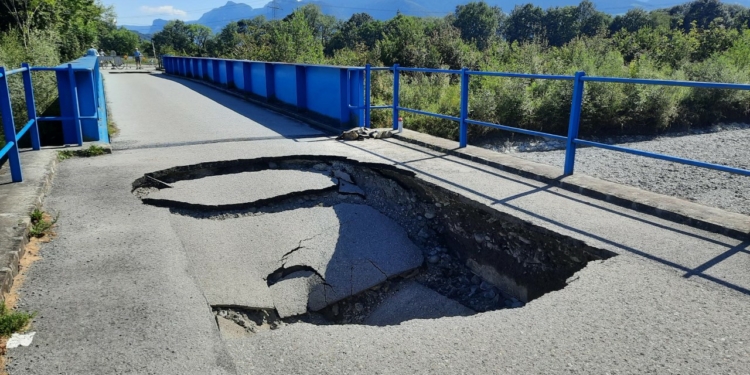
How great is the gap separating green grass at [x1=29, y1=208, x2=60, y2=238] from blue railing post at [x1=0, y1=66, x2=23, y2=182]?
42.1 inches

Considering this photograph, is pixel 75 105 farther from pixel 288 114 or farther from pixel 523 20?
pixel 523 20

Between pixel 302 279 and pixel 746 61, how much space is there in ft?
61.4

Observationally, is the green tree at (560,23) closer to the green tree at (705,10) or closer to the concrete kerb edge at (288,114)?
the green tree at (705,10)

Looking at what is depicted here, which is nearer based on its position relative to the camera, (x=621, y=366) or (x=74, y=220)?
(x=621, y=366)

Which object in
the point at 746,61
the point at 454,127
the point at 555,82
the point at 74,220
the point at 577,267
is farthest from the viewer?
the point at 746,61

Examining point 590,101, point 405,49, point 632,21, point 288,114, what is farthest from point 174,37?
point 590,101

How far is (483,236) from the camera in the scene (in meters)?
5.37

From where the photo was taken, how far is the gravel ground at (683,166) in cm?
805

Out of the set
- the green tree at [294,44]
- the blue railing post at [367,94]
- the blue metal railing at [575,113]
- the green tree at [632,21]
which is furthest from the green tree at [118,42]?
the blue metal railing at [575,113]

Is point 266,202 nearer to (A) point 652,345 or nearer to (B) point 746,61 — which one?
(A) point 652,345

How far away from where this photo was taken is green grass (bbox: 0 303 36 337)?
2957mm

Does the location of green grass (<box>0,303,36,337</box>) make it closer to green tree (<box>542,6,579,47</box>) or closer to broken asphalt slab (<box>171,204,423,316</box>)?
broken asphalt slab (<box>171,204,423,316</box>)

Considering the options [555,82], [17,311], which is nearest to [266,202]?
[17,311]

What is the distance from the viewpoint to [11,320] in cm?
301
